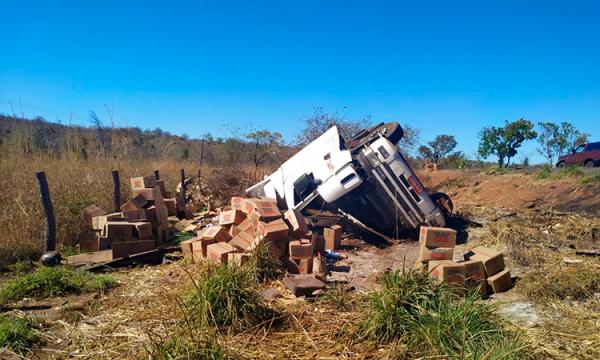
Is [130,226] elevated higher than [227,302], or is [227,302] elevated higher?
[130,226]

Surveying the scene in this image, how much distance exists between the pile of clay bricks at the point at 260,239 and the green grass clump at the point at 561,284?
8.51 feet

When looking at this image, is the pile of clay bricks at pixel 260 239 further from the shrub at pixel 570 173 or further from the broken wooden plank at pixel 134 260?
the shrub at pixel 570 173

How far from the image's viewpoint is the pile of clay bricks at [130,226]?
21.3 feet

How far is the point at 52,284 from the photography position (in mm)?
4906

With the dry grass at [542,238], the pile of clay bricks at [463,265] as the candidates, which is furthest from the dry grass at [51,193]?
the dry grass at [542,238]

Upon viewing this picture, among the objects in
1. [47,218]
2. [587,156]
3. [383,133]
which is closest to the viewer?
[47,218]

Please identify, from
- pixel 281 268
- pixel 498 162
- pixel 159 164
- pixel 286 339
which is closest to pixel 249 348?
pixel 286 339

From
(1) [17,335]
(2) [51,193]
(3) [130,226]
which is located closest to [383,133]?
(3) [130,226]

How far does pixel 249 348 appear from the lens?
3.48 metres

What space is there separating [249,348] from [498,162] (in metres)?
33.9

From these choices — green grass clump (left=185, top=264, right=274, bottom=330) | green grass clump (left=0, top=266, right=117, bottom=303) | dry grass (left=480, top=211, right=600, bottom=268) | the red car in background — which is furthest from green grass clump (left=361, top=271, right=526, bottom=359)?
the red car in background

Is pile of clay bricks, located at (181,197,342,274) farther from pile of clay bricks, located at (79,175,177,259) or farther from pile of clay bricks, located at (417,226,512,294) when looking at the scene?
pile of clay bricks, located at (417,226,512,294)

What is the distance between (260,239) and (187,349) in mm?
2798

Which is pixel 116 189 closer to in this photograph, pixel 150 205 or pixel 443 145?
pixel 150 205
